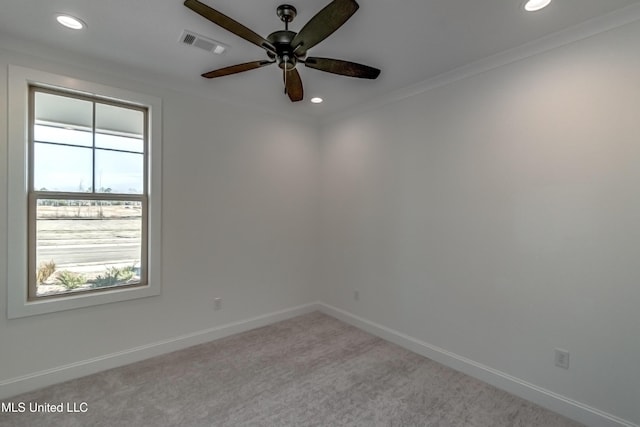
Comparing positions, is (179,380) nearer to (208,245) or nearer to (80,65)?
(208,245)

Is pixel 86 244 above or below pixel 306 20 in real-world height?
below

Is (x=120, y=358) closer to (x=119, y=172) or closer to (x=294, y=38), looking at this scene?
(x=119, y=172)

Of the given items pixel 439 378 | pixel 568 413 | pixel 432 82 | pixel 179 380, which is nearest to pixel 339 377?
pixel 439 378

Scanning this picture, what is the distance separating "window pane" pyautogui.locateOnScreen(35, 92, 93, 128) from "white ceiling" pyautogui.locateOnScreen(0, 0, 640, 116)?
41 centimetres

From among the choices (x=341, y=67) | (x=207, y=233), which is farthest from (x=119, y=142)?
(x=341, y=67)

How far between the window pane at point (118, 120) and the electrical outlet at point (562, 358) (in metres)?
3.96

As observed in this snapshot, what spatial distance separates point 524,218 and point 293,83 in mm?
2036

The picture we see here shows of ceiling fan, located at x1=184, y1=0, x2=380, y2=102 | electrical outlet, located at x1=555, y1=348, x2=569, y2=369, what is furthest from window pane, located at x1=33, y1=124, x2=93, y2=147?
electrical outlet, located at x1=555, y1=348, x2=569, y2=369

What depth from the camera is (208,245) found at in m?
3.23

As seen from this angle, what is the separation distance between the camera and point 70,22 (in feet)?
6.64

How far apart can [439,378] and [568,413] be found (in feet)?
2.79

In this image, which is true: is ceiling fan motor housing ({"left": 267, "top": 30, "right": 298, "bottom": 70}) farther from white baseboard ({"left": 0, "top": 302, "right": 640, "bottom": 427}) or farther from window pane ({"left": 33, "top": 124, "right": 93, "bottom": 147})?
white baseboard ({"left": 0, "top": 302, "right": 640, "bottom": 427})

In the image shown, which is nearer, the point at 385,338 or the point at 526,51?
the point at 526,51

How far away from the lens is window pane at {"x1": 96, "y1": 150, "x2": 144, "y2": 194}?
2705 mm
